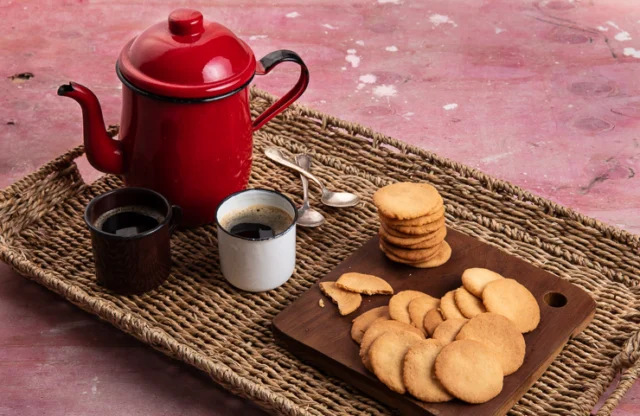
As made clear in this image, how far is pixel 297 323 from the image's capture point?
3.61 ft

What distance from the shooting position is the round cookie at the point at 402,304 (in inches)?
42.7

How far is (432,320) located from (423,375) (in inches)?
3.9

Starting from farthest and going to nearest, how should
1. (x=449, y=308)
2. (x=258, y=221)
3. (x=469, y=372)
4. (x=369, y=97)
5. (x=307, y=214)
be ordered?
(x=369, y=97), (x=307, y=214), (x=258, y=221), (x=449, y=308), (x=469, y=372)

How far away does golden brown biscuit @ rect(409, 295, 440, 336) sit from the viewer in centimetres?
108

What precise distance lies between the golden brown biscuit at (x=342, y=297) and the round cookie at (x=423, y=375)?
0.43 ft

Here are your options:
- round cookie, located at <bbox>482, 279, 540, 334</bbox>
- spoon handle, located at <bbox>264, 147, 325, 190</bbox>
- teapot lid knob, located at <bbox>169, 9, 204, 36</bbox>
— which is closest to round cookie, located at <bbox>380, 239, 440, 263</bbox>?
round cookie, located at <bbox>482, 279, 540, 334</bbox>

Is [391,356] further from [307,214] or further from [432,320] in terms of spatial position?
[307,214]

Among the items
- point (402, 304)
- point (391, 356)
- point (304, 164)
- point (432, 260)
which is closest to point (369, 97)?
point (304, 164)

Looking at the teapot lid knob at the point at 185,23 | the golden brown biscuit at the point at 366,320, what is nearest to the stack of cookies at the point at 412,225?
the golden brown biscuit at the point at 366,320

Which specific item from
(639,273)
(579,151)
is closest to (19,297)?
(639,273)

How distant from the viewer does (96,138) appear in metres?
1.20

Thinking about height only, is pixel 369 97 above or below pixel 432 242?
below

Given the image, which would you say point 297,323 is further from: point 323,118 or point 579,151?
point 579,151

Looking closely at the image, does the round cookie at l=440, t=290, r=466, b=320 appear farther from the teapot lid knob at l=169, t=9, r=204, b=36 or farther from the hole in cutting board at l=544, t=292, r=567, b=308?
the teapot lid knob at l=169, t=9, r=204, b=36
